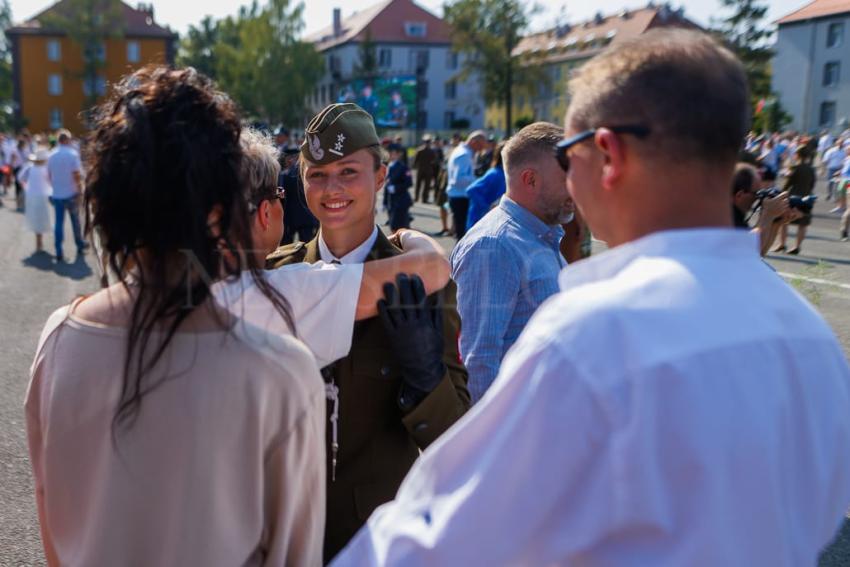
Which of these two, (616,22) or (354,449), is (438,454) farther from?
(616,22)

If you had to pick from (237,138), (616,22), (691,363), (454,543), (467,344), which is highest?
(616,22)

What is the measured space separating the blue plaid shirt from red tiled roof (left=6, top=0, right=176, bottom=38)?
76306 millimetres

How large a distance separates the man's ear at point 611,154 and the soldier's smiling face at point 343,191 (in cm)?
143

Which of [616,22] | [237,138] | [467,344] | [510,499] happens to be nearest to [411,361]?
[237,138]

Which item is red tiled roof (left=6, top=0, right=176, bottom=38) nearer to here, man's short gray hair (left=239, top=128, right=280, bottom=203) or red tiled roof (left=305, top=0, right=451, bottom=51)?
red tiled roof (left=305, top=0, right=451, bottom=51)

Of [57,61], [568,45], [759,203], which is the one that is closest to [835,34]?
[568,45]

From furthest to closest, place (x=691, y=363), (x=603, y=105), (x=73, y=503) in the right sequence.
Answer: (x=73, y=503)
(x=603, y=105)
(x=691, y=363)

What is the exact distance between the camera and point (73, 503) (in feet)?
4.82

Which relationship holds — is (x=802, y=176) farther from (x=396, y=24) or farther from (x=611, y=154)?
(x=396, y=24)

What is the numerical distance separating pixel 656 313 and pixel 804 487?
1.17 ft

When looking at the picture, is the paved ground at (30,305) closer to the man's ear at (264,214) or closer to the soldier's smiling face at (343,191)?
the soldier's smiling face at (343,191)

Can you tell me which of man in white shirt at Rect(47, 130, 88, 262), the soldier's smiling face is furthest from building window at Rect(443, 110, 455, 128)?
the soldier's smiling face

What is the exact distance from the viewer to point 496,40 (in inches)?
2076

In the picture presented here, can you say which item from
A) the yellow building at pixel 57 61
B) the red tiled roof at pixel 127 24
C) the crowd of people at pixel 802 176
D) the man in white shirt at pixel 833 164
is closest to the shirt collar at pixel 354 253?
the crowd of people at pixel 802 176
